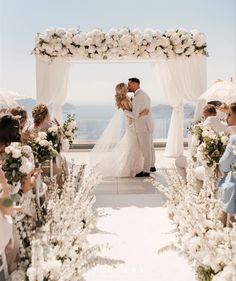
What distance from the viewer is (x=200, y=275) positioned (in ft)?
10.9

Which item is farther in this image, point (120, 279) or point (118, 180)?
point (118, 180)

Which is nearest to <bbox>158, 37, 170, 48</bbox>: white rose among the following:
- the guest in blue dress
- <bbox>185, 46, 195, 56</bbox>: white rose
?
<bbox>185, 46, 195, 56</bbox>: white rose

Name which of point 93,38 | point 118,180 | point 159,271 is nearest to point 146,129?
point 118,180

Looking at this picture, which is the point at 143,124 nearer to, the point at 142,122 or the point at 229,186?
the point at 142,122

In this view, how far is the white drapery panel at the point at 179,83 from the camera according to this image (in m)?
10.4

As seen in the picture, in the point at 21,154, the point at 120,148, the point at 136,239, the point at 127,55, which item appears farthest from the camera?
the point at 127,55

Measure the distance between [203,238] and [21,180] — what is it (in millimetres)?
2002

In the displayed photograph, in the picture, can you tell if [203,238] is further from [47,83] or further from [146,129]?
[47,83]

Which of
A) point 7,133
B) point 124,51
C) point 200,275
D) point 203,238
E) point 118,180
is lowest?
point 118,180

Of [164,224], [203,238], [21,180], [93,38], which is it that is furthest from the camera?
[93,38]

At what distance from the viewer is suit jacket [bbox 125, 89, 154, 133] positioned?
29.4 feet

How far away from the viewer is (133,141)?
29.7 ft

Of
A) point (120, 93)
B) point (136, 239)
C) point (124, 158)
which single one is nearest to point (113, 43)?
point (120, 93)

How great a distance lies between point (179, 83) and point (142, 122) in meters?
2.02
